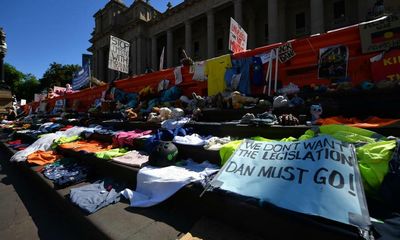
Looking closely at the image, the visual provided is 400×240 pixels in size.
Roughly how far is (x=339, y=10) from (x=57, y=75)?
2140 inches

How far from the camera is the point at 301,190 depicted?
1989 millimetres

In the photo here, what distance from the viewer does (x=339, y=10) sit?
21.8 m

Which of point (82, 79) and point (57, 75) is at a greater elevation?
point (57, 75)

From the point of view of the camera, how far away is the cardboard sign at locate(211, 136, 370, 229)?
69.8 inches

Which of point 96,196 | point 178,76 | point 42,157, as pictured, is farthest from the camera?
point 178,76

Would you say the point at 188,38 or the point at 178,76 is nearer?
the point at 178,76

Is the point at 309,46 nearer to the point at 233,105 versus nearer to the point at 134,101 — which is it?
the point at 233,105

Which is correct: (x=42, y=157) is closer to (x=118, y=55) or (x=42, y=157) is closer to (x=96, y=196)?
(x=96, y=196)

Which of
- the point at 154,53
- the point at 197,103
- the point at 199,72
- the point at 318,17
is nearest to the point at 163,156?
the point at 197,103

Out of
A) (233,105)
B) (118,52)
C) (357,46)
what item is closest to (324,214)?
(233,105)

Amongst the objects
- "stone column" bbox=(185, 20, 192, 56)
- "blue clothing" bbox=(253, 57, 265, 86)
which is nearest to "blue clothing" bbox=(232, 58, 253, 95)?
"blue clothing" bbox=(253, 57, 265, 86)

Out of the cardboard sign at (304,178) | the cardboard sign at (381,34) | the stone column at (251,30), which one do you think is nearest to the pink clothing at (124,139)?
the cardboard sign at (304,178)

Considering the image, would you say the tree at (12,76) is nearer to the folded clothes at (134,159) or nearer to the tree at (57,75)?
the tree at (57,75)

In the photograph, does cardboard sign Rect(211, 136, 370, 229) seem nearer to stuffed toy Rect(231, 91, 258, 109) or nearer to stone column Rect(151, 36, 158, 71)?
stuffed toy Rect(231, 91, 258, 109)
